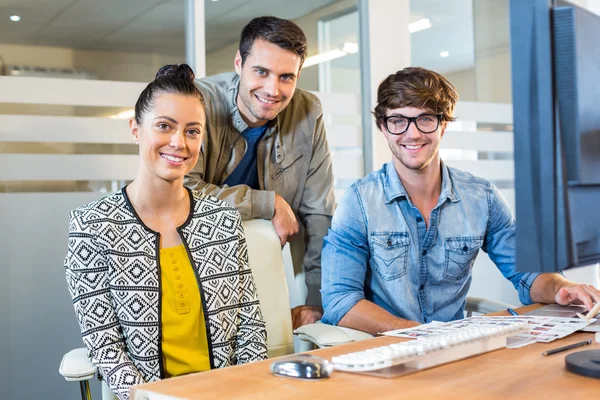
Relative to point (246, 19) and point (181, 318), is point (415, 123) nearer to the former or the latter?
point (181, 318)

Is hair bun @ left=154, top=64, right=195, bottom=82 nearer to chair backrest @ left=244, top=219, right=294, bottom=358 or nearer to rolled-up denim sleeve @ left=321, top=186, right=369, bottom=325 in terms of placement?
chair backrest @ left=244, top=219, right=294, bottom=358

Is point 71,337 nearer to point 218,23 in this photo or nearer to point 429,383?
point 218,23

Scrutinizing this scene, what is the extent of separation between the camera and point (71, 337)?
10.1 feet

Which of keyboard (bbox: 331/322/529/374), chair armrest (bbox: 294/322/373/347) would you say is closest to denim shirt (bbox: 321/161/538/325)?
chair armrest (bbox: 294/322/373/347)

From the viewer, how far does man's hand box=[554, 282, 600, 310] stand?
1880 mm

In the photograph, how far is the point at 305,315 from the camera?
2.39 meters

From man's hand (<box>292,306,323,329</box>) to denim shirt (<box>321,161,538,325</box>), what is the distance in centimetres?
30

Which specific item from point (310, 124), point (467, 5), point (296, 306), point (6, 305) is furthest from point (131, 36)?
point (467, 5)

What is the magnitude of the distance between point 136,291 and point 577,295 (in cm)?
115

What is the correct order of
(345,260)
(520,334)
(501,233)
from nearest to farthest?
(520,334) < (345,260) < (501,233)

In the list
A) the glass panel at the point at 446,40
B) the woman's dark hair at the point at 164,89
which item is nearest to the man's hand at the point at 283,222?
the woman's dark hair at the point at 164,89

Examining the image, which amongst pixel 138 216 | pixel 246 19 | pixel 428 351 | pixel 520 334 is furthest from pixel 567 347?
pixel 246 19

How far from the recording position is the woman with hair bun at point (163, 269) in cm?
175

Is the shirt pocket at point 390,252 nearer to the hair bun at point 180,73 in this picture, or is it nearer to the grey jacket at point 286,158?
the grey jacket at point 286,158
